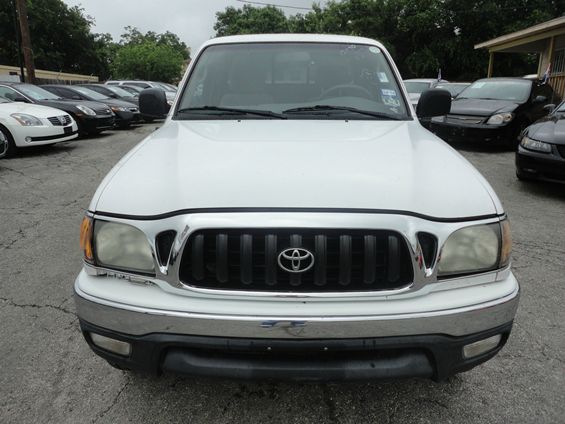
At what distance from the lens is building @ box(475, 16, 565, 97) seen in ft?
53.0

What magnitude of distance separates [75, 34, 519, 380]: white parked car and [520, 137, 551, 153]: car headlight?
14.8 feet

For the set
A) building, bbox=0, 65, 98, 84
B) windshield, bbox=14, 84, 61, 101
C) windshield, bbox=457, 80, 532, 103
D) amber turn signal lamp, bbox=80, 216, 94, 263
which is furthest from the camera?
building, bbox=0, 65, 98, 84

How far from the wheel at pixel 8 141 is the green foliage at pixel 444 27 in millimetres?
27954

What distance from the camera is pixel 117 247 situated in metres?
1.84

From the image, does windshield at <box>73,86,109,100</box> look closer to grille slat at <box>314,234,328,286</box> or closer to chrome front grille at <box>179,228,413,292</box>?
chrome front grille at <box>179,228,413,292</box>

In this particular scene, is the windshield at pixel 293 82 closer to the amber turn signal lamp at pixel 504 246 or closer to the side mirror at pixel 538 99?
the amber turn signal lamp at pixel 504 246

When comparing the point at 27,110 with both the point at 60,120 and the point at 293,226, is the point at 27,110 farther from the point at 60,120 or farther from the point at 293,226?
the point at 293,226

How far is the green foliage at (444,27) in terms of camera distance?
31.1 m

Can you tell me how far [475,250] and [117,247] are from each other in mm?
1396

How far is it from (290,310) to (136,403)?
1027 mm

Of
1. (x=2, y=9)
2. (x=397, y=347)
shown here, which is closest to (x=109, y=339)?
(x=397, y=347)

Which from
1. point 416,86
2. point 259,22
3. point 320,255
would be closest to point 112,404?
point 320,255

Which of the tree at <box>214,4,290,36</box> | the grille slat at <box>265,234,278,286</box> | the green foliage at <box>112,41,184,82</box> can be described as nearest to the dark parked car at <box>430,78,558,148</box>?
the grille slat at <box>265,234,278,286</box>

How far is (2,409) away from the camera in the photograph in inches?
84.9
